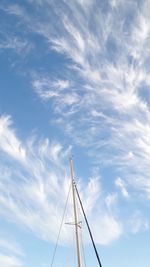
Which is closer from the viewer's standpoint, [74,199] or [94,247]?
[94,247]

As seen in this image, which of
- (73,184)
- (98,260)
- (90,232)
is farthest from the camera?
(73,184)

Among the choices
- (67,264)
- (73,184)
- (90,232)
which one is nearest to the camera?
(67,264)

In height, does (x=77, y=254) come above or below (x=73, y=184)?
below

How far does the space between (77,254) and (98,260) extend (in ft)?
12.7

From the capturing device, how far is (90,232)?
184 ft

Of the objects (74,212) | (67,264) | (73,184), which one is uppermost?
(73,184)

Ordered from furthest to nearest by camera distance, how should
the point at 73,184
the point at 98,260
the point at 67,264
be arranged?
the point at 73,184, the point at 98,260, the point at 67,264

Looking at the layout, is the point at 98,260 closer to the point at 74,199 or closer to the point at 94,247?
the point at 94,247

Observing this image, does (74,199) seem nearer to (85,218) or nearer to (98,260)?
(85,218)

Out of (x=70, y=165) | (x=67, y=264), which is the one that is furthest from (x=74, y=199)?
(x=67, y=264)

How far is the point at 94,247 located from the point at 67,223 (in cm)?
554

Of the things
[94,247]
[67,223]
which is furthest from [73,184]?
[94,247]

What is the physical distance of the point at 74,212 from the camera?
54906mm

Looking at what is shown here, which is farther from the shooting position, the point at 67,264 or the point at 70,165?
the point at 70,165
